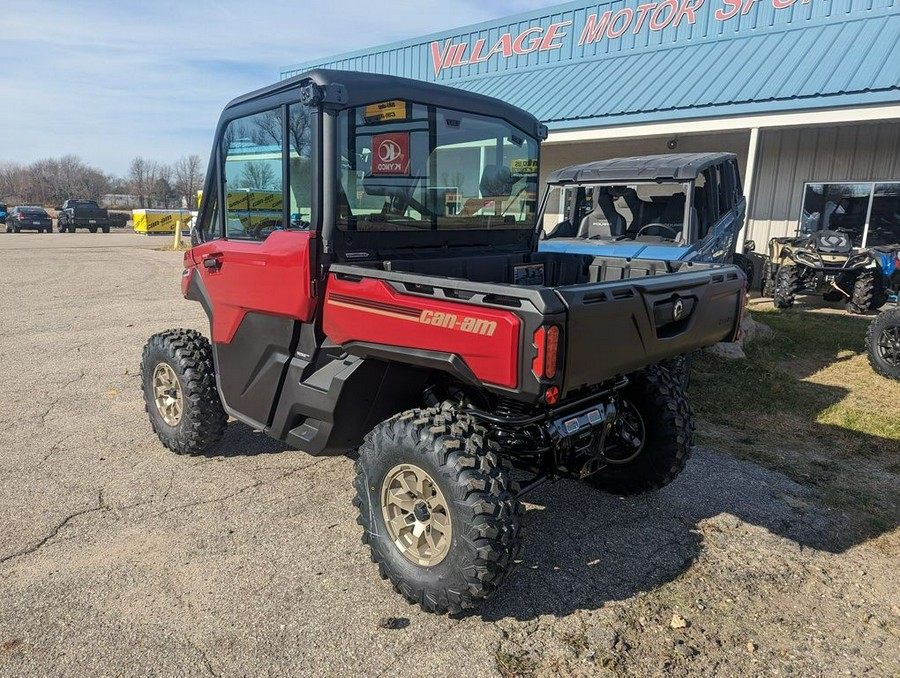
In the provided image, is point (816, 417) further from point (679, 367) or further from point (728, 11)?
point (728, 11)

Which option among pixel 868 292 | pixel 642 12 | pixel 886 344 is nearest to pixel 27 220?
pixel 642 12

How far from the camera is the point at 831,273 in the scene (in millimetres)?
10555

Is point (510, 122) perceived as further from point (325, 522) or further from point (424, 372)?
point (325, 522)

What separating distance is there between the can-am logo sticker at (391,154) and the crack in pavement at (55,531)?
249 cm

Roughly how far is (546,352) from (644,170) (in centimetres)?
598

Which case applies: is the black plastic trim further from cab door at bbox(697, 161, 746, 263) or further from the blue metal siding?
the blue metal siding

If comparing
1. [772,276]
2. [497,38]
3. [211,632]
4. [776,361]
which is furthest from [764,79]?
[211,632]

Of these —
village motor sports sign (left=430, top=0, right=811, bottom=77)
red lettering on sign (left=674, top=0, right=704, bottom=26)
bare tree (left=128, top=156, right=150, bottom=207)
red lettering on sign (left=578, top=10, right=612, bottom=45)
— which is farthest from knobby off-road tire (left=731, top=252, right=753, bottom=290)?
bare tree (left=128, top=156, right=150, bottom=207)

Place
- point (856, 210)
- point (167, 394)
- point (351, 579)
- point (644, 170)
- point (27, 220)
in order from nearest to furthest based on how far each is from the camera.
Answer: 1. point (351, 579)
2. point (167, 394)
3. point (644, 170)
4. point (856, 210)
5. point (27, 220)

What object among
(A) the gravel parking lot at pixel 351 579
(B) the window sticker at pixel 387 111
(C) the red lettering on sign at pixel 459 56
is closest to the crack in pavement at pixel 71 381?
(A) the gravel parking lot at pixel 351 579

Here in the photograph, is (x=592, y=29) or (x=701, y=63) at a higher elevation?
(x=592, y=29)

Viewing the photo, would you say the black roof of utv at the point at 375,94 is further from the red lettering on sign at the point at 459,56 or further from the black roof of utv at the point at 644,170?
the red lettering on sign at the point at 459,56

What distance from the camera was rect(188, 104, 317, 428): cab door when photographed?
3307 mm

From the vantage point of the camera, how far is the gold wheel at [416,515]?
2.83 metres
